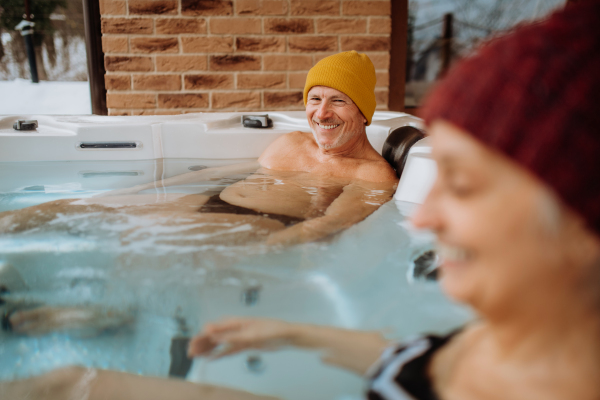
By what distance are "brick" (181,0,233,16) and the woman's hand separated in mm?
2490

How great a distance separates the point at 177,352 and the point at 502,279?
545mm

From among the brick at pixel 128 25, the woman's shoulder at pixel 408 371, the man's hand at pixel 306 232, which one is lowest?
the man's hand at pixel 306 232

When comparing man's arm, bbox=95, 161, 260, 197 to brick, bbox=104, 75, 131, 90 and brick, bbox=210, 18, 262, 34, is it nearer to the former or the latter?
brick, bbox=210, 18, 262, 34

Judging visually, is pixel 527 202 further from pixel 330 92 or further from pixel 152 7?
pixel 152 7

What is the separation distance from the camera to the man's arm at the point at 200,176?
1712 millimetres

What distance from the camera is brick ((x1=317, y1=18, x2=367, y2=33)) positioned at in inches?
114

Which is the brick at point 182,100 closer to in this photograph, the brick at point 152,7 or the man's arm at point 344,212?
the brick at point 152,7

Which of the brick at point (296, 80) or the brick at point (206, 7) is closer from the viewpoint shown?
the brick at point (206, 7)

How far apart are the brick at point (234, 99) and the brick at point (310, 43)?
1.17 ft

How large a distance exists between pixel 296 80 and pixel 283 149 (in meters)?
1.04

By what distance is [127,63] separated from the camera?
2.87 metres

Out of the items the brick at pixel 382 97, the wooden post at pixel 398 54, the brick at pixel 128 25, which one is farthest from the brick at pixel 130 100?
the wooden post at pixel 398 54

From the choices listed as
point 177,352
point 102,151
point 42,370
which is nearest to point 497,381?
point 177,352

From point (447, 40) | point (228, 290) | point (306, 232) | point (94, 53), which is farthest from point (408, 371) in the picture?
point (447, 40)
